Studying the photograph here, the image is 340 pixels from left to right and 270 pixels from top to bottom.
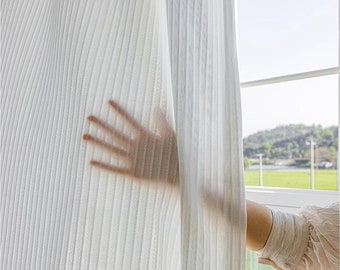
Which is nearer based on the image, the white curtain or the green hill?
the white curtain

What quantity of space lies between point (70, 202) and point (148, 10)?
11.0 inches

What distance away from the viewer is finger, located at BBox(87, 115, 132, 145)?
0.49 m

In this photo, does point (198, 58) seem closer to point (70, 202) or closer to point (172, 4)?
point (172, 4)

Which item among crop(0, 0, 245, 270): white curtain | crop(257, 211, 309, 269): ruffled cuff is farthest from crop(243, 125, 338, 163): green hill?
crop(0, 0, 245, 270): white curtain

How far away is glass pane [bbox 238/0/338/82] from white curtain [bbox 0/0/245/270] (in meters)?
0.35

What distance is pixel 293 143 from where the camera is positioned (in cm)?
79

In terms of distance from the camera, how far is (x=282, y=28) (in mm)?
795

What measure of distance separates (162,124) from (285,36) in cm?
46

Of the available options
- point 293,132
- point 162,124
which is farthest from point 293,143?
point 162,124

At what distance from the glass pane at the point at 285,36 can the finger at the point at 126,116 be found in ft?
1.46

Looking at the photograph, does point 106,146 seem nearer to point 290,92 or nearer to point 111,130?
point 111,130

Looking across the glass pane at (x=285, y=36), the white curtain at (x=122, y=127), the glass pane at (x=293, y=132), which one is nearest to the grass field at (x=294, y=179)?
the glass pane at (x=293, y=132)

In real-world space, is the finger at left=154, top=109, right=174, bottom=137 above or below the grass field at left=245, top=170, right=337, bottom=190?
above

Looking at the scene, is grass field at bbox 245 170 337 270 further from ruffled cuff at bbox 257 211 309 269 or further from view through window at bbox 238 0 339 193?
ruffled cuff at bbox 257 211 309 269
